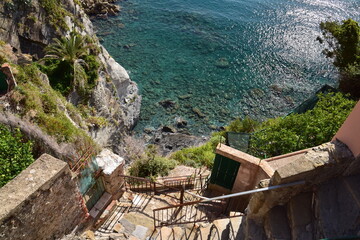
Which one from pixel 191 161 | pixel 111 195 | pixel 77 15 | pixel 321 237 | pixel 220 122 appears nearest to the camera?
pixel 321 237

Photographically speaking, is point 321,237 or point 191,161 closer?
point 321,237

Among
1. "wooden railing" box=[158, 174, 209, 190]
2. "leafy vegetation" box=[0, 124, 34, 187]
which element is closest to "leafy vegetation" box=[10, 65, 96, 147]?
"leafy vegetation" box=[0, 124, 34, 187]

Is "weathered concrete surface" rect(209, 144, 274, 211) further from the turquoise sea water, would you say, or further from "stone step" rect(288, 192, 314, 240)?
the turquoise sea water

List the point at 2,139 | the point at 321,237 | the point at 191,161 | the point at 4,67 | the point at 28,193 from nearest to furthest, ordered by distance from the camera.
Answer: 1. the point at 321,237
2. the point at 28,193
3. the point at 2,139
4. the point at 4,67
5. the point at 191,161

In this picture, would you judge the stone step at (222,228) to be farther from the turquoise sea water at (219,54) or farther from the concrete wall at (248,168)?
the turquoise sea water at (219,54)

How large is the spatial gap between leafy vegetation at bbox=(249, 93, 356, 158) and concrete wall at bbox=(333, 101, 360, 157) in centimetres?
453

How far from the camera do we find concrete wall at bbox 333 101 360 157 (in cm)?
496

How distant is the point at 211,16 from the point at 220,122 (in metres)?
18.2

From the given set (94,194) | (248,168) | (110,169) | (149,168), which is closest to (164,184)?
(149,168)

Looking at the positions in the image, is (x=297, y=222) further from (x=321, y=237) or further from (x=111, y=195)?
(x=111, y=195)

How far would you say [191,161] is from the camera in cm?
1344

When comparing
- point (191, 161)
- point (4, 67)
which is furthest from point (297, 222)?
point (4, 67)

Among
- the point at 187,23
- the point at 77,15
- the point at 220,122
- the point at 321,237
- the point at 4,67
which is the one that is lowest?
the point at 220,122

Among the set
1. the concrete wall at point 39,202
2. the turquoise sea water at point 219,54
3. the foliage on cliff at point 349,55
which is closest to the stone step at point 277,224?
the concrete wall at point 39,202
